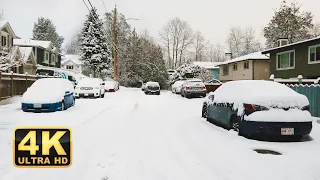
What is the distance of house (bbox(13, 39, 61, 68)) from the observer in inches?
1312

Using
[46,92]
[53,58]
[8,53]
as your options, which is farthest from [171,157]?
[53,58]

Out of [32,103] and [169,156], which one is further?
[32,103]

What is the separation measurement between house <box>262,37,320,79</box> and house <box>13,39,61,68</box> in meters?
25.3

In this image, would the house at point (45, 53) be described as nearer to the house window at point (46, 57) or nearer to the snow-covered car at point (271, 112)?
the house window at point (46, 57)

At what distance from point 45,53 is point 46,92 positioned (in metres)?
31.3

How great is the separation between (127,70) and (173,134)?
3792 centimetres

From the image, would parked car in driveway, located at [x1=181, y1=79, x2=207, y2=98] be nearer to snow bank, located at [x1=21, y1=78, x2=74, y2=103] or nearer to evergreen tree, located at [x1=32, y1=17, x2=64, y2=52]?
evergreen tree, located at [x1=32, y1=17, x2=64, y2=52]

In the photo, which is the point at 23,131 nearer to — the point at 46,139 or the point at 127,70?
the point at 46,139

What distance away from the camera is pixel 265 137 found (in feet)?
20.4

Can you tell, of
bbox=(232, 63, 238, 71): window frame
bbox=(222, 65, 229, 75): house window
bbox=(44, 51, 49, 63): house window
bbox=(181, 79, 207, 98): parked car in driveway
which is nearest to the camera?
bbox=(181, 79, 207, 98): parked car in driveway

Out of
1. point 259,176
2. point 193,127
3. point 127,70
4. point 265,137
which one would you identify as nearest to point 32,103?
point 193,127

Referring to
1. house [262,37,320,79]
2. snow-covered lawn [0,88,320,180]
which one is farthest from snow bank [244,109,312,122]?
house [262,37,320,79]

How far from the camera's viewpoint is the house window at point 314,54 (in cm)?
1894

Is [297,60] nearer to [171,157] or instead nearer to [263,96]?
[263,96]
